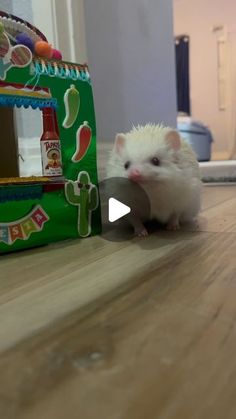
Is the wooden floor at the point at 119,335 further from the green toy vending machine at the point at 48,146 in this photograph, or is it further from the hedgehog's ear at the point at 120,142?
the hedgehog's ear at the point at 120,142

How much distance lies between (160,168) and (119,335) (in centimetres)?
63

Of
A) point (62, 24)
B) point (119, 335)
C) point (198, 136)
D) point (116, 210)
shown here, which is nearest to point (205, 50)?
point (198, 136)

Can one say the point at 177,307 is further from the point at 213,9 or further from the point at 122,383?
the point at 213,9

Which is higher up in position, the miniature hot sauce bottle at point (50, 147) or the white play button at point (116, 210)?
the miniature hot sauce bottle at point (50, 147)

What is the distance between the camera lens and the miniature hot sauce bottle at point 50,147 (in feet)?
3.52

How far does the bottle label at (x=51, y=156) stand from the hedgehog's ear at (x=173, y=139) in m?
0.28

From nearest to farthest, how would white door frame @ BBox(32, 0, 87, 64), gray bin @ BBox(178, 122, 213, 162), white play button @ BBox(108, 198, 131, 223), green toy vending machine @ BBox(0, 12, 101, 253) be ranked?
green toy vending machine @ BBox(0, 12, 101, 253), white play button @ BBox(108, 198, 131, 223), white door frame @ BBox(32, 0, 87, 64), gray bin @ BBox(178, 122, 213, 162)

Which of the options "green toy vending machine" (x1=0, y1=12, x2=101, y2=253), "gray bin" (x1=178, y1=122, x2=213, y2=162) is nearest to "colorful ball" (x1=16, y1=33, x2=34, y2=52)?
"green toy vending machine" (x1=0, y1=12, x2=101, y2=253)

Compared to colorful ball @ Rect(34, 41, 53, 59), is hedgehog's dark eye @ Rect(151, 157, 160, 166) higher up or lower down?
lower down

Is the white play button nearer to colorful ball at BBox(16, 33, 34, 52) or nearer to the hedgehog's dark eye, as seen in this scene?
the hedgehog's dark eye

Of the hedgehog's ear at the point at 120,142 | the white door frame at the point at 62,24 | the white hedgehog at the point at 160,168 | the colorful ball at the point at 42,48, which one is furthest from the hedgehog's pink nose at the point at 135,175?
the white door frame at the point at 62,24

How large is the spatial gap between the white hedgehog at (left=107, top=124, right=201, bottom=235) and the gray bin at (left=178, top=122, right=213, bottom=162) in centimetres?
409

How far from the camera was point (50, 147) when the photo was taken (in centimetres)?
107

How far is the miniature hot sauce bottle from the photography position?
1.07 m
